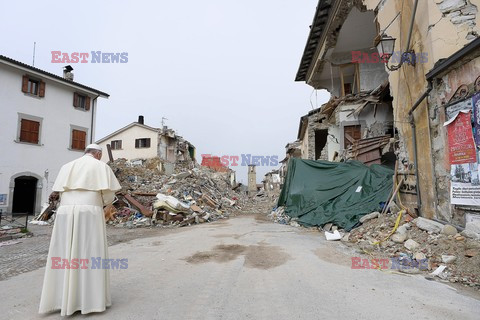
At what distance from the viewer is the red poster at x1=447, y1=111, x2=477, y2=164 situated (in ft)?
14.6

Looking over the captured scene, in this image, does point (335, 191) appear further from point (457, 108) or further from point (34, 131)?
point (34, 131)

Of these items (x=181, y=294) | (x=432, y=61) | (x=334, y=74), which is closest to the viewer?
(x=181, y=294)

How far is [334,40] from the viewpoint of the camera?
11336mm

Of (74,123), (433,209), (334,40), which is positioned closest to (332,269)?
(433,209)

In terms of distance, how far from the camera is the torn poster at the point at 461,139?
4450mm

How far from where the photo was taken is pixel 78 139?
1877cm

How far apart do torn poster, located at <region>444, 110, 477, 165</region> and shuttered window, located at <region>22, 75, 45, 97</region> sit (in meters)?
20.8

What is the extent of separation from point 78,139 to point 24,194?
4886 millimetres

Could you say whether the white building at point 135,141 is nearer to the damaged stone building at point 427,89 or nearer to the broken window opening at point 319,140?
the broken window opening at point 319,140

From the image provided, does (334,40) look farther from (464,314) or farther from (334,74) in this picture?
(464,314)

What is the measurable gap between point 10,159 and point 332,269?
18.4m

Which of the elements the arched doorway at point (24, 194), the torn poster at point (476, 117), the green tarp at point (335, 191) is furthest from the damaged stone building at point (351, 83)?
the arched doorway at point (24, 194)

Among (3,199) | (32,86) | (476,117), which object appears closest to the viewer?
(476,117)

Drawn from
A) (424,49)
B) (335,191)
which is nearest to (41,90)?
(335,191)
